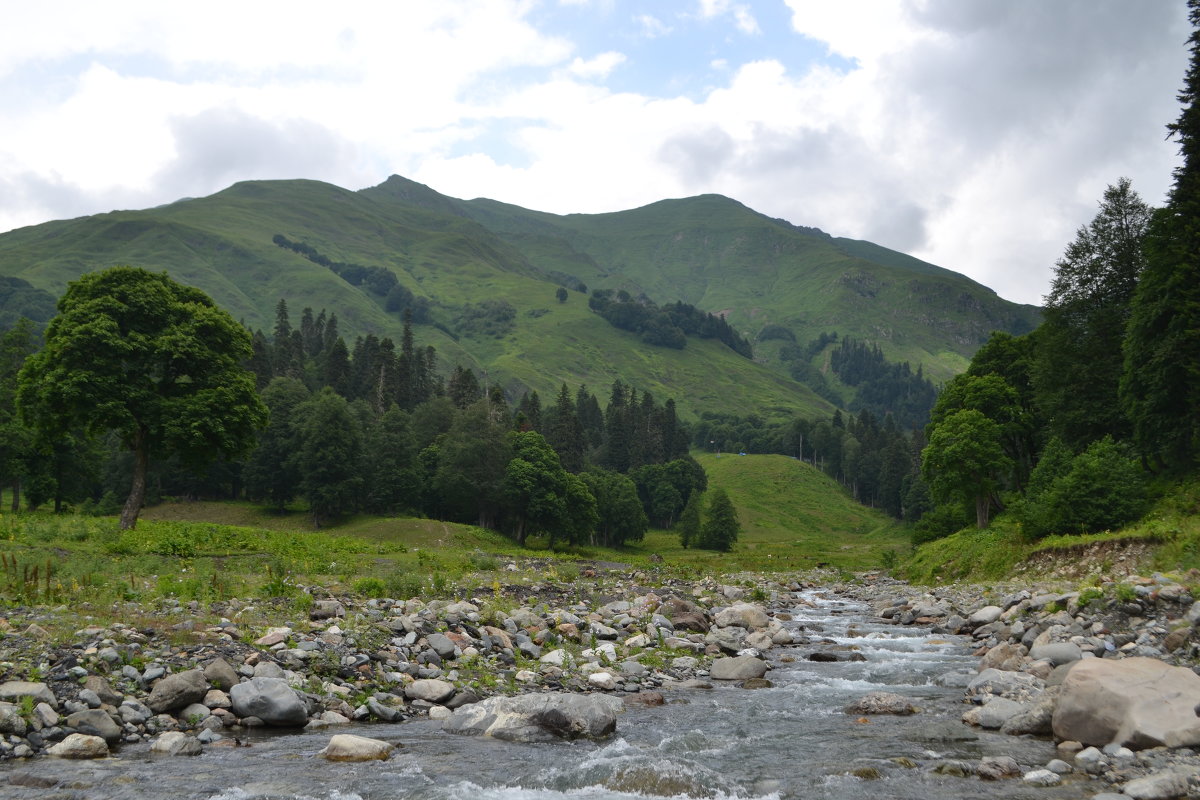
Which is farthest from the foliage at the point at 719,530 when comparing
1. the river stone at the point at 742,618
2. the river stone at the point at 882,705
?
the river stone at the point at 882,705

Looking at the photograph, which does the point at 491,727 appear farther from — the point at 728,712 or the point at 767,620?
the point at 767,620

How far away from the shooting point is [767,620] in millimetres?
35688

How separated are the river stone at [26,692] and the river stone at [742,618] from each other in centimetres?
2512

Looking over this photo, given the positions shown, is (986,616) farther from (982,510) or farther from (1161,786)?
(982,510)

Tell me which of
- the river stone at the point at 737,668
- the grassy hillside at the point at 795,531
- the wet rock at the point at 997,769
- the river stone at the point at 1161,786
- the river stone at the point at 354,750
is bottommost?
the grassy hillside at the point at 795,531

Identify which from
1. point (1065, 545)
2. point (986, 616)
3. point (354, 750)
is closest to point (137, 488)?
point (354, 750)

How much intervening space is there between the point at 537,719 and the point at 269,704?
5511mm

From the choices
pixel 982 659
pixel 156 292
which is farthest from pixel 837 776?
pixel 156 292

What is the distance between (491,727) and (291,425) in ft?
312

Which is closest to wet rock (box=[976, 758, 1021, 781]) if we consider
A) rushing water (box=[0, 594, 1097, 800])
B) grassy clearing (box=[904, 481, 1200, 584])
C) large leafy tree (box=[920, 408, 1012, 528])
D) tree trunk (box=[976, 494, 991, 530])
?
rushing water (box=[0, 594, 1097, 800])

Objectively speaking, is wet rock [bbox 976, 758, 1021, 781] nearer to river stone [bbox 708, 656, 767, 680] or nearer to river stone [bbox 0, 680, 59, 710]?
river stone [bbox 708, 656, 767, 680]

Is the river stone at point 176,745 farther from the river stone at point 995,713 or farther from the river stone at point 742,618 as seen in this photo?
the river stone at point 742,618

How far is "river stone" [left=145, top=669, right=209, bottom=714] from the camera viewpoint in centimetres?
1530

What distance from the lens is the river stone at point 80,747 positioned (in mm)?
13047
